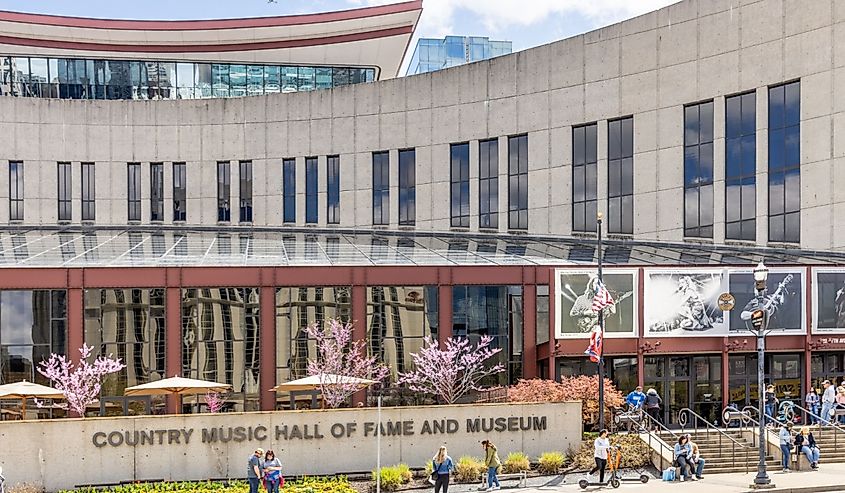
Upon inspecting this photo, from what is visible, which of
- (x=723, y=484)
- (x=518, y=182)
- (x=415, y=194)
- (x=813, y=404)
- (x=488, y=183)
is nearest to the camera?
(x=723, y=484)

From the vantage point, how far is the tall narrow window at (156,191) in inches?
2520

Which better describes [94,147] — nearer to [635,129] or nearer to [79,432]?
[635,129]

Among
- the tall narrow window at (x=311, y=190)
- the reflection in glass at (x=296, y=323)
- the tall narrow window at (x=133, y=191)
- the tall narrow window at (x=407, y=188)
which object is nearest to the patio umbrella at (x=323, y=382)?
the reflection in glass at (x=296, y=323)

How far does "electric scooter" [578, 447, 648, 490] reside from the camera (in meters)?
30.0

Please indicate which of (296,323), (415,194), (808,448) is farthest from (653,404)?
(415,194)

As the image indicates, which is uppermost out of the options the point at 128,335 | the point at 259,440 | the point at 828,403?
the point at 128,335

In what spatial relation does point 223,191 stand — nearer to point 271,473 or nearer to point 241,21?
point 241,21

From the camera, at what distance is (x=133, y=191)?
211ft

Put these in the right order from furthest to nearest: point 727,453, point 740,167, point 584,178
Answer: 1. point 584,178
2. point 740,167
3. point 727,453

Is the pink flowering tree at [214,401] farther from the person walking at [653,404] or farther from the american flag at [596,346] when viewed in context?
the person walking at [653,404]

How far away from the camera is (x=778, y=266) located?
4047 centimetres

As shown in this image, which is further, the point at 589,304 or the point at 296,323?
the point at 296,323

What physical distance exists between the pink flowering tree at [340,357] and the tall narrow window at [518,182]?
693 inches

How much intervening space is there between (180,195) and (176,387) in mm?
30385
